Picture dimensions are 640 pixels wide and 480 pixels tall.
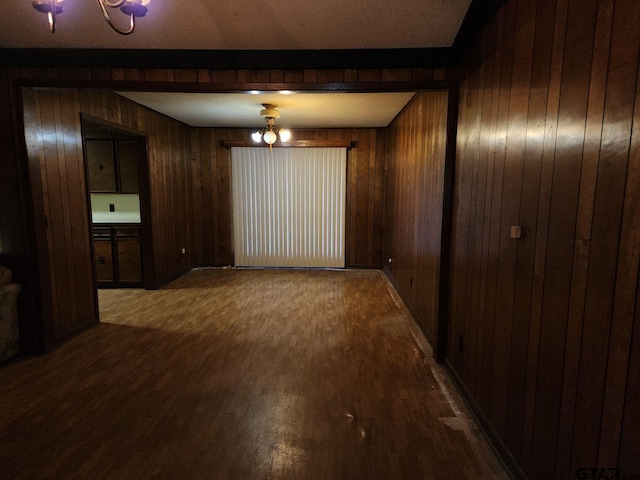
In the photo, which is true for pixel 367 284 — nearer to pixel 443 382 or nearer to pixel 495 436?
pixel 443 382

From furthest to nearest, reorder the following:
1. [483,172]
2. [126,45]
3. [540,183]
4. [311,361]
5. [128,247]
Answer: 1. [128,247]
2. [311,361]
3. [126,45]
4. [483,172]
5. [540,183]

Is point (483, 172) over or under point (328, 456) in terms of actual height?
over

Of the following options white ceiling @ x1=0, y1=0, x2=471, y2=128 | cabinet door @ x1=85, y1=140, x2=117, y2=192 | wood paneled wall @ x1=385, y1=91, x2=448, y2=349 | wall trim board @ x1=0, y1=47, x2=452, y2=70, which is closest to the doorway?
cabinet door @ x1=85, y1=140, x2=117, y2=192

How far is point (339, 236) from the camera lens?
6320mm

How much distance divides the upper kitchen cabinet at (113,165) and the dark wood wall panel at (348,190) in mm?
1408

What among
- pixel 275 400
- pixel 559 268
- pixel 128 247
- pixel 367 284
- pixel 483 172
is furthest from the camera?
pixel 367 284

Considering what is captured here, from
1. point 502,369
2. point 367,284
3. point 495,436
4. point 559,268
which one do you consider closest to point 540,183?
point 559,268

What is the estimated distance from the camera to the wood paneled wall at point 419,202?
9.85 feet

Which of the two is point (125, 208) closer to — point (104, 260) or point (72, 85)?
point (104, 260)

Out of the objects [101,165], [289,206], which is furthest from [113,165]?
[289,206]

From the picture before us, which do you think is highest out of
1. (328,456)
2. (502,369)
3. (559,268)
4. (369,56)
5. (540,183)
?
(369,56)

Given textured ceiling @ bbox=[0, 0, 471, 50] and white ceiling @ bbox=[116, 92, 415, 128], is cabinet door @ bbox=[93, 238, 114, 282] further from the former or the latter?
textured ceiling @ bbox=[0, 0, 471, 50]

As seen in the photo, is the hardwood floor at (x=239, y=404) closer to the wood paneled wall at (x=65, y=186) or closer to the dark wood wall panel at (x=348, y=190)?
the wood paneled wall at (x=65, y=186)

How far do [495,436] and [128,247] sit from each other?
485cm
